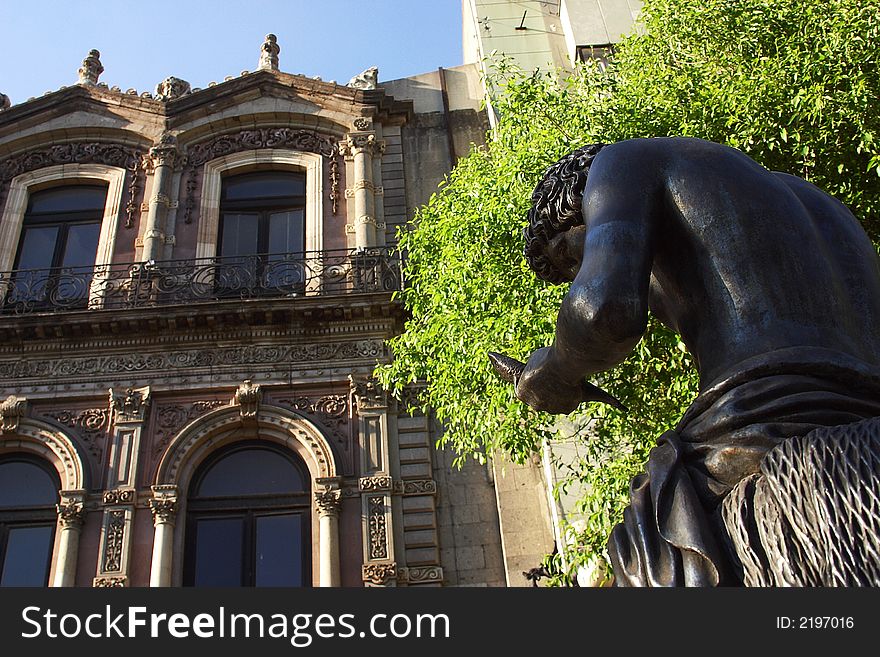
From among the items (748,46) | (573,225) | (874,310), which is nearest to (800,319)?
(874,310)

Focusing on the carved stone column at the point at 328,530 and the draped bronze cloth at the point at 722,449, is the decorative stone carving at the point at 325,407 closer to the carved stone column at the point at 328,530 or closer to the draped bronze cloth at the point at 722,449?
the carved stone column at the point at 328,530

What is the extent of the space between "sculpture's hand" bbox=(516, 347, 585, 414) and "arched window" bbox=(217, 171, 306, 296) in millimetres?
11258

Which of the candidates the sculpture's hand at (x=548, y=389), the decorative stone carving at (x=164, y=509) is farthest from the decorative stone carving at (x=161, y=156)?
the sculpture's hand at (x=548, y=389)

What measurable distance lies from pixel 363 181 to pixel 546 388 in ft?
42.8

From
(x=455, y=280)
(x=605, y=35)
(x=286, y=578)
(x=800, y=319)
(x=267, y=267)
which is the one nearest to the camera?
(x=800, y=319)

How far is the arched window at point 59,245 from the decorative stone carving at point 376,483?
558cm

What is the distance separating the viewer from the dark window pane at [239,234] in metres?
14.9

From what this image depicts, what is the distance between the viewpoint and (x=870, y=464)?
1.74m

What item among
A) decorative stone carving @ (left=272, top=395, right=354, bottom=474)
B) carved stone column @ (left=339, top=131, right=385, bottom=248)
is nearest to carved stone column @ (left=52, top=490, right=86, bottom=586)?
decorative stone carving @ (left=272, top=395, right=354, bottom=474)

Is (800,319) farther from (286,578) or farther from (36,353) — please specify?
(36,353)

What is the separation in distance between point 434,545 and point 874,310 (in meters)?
9.34

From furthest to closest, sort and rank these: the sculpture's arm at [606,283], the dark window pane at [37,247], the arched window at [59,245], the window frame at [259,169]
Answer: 1. the dark window pane at [37,247]
2. the window frame at [259,169]
3. the arched window at [59,245]
4. the sculpture's arm at [606,283]

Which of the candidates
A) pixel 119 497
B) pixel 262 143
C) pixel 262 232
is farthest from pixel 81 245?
pixel 119 497

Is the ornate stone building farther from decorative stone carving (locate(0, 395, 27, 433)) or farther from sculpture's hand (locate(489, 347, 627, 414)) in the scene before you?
sculpture's hand (locate(489, 347, 627, 414))
